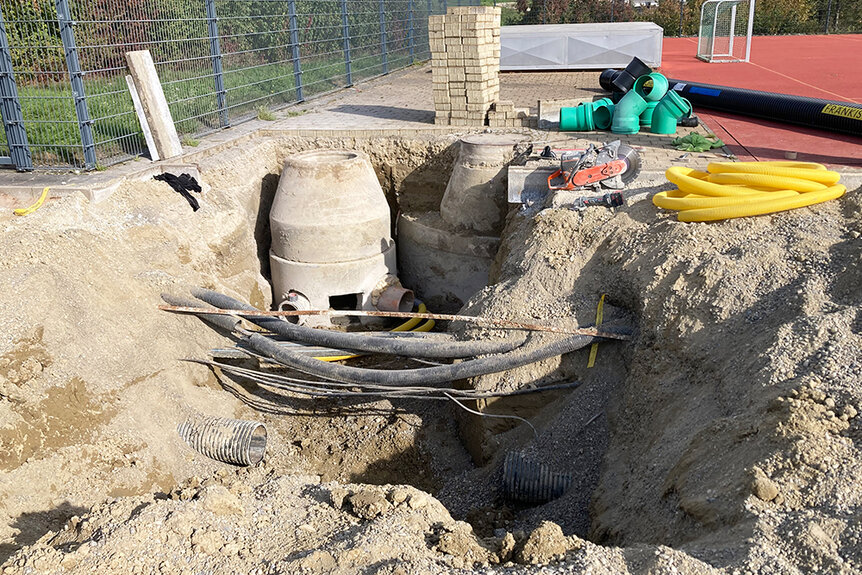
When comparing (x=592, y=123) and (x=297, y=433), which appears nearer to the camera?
(x=297, y=433)

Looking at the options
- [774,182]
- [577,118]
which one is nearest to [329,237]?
[577,118]

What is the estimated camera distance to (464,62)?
28.6 feet

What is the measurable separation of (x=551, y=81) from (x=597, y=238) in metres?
8.52

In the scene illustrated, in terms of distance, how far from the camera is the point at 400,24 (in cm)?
1652

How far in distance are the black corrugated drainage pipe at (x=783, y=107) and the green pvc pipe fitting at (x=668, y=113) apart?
1.47 meters

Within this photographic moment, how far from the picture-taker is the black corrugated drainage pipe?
8172 millimetres

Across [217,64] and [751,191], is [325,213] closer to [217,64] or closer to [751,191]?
[217,64]

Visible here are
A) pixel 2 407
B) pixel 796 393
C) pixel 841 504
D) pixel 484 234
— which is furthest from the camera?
pixel 484 234

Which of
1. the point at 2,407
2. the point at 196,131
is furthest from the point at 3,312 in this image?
the point at 196,131

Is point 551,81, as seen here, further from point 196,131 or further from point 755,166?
point 755,166

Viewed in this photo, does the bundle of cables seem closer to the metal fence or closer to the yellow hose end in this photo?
the yellow hose end

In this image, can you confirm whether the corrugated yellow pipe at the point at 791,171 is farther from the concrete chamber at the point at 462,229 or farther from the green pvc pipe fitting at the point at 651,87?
the green pvc pipe fitting at the point at 651,87

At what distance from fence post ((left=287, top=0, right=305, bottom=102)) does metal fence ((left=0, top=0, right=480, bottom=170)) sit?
0.02m

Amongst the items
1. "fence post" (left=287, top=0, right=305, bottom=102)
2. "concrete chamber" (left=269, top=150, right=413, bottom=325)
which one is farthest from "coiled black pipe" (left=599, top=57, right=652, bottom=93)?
"fence post" (left=287, top=0, right=305, bottom=102)
